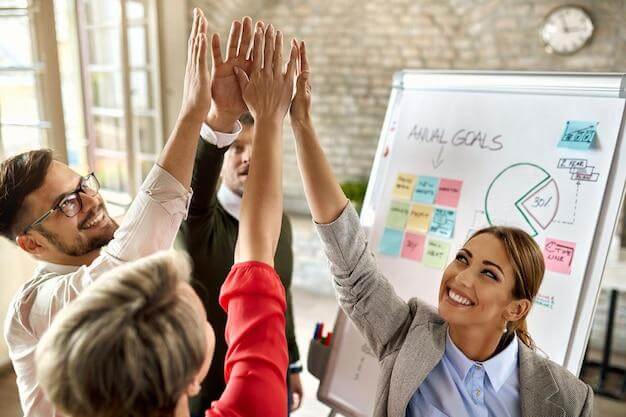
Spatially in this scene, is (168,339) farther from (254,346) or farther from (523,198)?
(523,198)

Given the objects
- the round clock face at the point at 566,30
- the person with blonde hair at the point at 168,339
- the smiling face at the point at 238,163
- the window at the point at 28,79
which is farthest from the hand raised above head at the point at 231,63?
the round clock face at the point at 566,30

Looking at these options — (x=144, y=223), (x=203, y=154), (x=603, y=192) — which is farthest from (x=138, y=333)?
(x=603, y=192)

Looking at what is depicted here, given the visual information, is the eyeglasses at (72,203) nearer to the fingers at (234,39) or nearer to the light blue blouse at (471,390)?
the fingers at (234,39)

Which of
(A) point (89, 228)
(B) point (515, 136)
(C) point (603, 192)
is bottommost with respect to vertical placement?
(A) point (89, 228)

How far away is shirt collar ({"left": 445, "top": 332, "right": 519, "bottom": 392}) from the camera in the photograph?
3.74 ft

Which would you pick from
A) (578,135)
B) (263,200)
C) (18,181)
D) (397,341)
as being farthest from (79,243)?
(578,135)

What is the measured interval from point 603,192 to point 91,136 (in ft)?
10.5

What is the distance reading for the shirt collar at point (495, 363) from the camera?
1.14 m

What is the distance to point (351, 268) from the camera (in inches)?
45.8

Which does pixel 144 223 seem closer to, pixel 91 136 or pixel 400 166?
pixel 400 166

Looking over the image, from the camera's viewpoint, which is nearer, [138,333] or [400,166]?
[138,333]

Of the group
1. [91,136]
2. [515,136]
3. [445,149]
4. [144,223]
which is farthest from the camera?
[91,136]

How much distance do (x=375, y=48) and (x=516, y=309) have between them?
3389 millimetres

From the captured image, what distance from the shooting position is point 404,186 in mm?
1651
